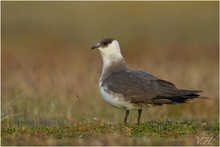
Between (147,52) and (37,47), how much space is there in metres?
3.38

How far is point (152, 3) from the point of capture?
3100 centimetres

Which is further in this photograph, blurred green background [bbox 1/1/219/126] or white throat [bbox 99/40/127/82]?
blurred green background [bbox 1/1/219/126]

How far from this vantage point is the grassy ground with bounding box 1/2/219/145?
825cm

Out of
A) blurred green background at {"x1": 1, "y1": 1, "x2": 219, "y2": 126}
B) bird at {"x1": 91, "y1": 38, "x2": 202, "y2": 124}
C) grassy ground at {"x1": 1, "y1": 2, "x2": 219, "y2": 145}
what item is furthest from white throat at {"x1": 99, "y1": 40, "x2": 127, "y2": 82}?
grassy ground at {"x1": 1, "y1": 2, "x2": 219, "y2": 145}

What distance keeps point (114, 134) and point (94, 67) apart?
7681 millimetres

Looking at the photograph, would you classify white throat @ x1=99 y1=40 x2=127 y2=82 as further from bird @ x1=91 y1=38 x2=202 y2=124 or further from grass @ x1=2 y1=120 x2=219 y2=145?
grass @ x1=2 y1=120 x2=219 y2=145

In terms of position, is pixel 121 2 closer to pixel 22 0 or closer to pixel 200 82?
pixel 22 0

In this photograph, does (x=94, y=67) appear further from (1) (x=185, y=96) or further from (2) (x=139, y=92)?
(1) (x=185, y=96)

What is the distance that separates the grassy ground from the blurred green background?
0.07ft

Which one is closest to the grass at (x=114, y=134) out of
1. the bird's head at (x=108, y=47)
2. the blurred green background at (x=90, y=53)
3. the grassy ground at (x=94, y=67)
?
the grassy ground at (x=94, y=67)

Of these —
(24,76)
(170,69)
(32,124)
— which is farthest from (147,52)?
(32,124)

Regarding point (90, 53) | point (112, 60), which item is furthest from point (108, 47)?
point (90, 53)

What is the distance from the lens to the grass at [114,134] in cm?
767

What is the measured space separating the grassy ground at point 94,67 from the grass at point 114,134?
0.01 metres
